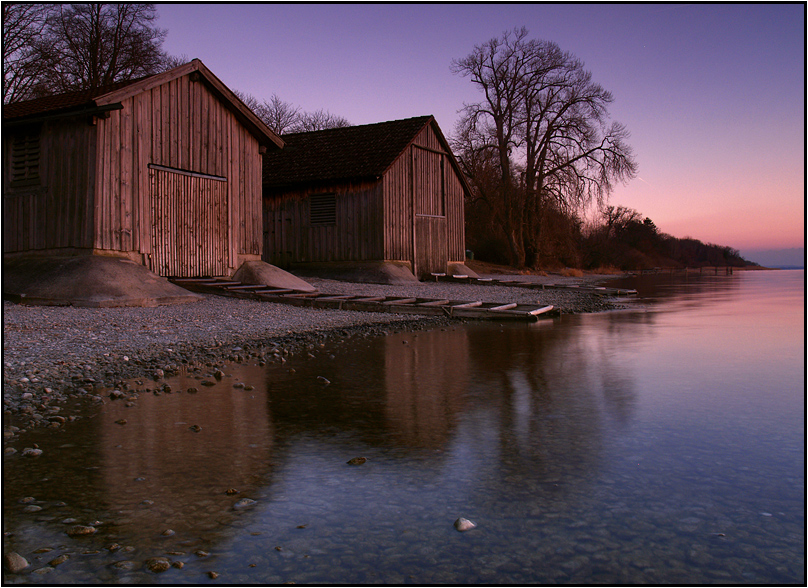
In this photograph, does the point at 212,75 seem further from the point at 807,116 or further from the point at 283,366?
the point at 807,116

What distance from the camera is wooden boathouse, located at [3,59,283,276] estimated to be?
566 inches

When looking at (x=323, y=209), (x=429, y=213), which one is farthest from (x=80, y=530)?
(x=429, y=213)

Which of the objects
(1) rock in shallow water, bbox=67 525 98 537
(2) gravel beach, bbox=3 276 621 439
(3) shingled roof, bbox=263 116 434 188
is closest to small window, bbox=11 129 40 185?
(2) gravel beach, bbox=3 276 621 439

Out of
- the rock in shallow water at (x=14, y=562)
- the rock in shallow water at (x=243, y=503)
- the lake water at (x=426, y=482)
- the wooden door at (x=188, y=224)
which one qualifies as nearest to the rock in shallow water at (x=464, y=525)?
the lake water at (x=426, y=482)

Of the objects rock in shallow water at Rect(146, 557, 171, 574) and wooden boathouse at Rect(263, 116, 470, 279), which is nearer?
rock in shallow water at Rect(146, 557, 171, 574)

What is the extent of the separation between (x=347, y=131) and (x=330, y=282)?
779 cm

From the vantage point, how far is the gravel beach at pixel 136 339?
20.0ft

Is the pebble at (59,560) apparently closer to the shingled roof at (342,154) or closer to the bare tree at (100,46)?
the shingled roof at (342,154)

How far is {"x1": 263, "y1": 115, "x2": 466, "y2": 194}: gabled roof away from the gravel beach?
986 centimetres

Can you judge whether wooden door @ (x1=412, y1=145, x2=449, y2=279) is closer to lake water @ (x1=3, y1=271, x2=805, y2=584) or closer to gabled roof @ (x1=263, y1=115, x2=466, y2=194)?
gabled roof @ (x1=263, y1=115, x2=466, y2=194)

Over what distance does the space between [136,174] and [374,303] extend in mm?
6575

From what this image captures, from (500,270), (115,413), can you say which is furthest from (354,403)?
(500,270)

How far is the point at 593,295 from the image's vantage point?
75.2 ft

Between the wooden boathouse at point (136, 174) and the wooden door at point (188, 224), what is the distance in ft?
→ 0.09
